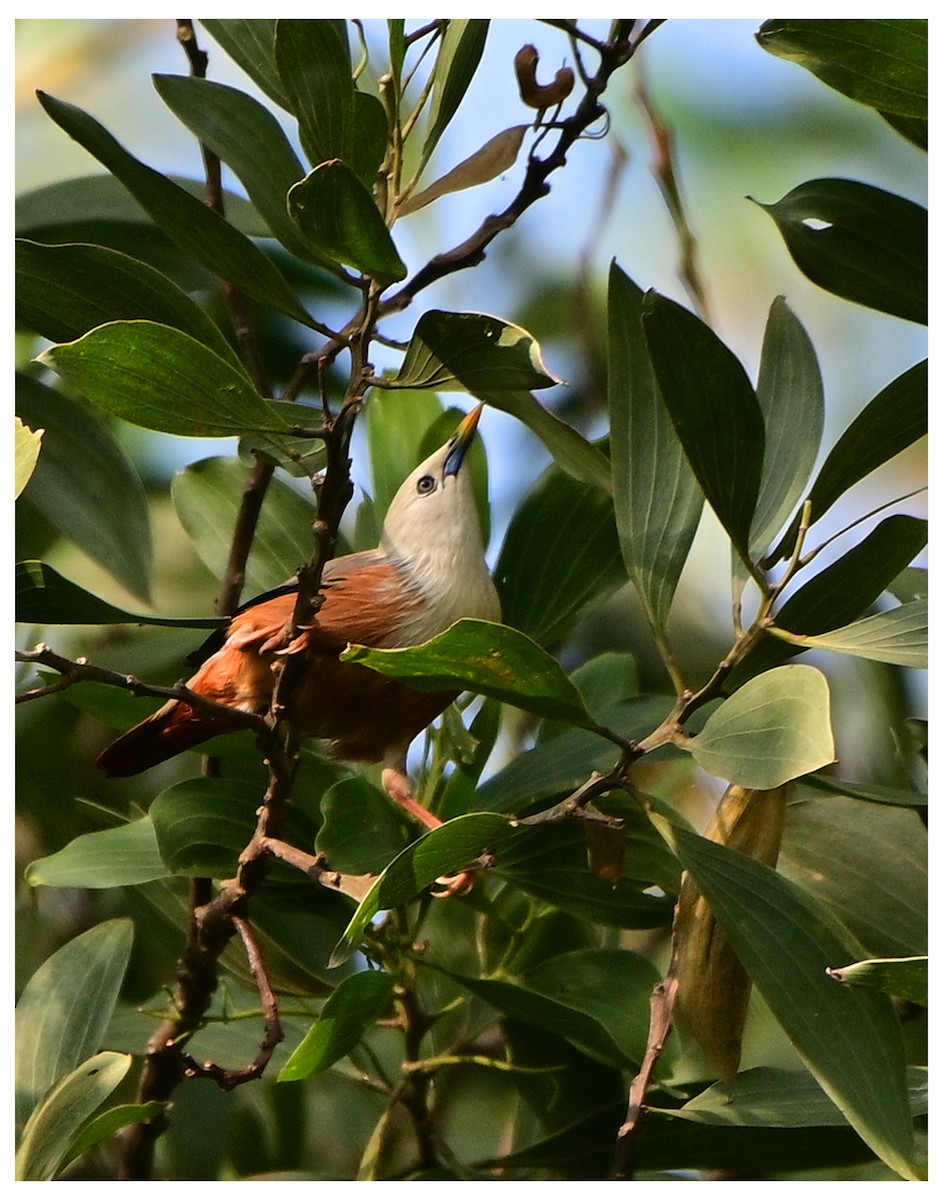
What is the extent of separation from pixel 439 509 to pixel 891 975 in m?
0.57

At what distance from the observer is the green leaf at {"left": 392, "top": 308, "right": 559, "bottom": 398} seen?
0.75 metres

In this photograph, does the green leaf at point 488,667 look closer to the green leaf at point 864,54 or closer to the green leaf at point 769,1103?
the green leaf at point 769,1103

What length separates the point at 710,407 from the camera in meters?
0.80

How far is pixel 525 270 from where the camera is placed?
58.4 inches

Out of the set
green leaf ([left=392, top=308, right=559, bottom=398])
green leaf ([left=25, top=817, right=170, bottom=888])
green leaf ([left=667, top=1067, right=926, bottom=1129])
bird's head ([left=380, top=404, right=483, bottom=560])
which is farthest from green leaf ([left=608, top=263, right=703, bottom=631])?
green leaf ([left=25, top=817, right=170, bottom=888])

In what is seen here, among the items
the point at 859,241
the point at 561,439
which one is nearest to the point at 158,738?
the point at 561,439

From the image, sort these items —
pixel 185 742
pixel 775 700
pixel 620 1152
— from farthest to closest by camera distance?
pixel 185 742
pixel 620 1152
pixel 775 700

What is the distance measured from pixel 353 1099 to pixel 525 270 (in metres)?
0.90

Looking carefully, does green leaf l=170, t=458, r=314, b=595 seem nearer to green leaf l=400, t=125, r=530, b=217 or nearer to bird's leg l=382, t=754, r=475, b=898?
bird's leg l=382, t=754, r=475, b=898

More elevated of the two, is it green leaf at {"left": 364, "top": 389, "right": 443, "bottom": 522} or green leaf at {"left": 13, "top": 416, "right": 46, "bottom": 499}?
green leaf at {"left": 364, "top": 389, "right": 443, "bottom": 522}

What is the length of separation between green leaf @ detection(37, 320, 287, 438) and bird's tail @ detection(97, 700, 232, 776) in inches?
15.7
